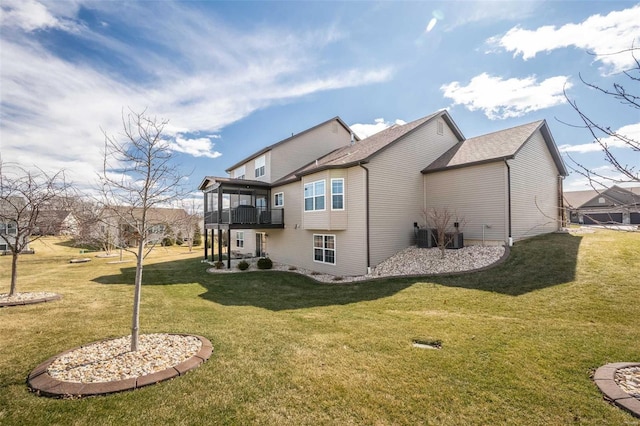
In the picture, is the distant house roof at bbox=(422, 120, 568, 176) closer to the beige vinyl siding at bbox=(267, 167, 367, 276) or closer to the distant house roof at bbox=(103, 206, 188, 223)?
the beige vinyl siding at bbox=(267, 167, 367, 276)

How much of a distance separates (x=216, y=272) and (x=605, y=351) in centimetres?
1631

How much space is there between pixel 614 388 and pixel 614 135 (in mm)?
3399

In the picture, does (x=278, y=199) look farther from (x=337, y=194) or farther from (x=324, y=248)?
(x=337, y=194)

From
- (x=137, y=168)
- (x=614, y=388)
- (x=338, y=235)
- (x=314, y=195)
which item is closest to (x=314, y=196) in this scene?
(x=314, y=195)

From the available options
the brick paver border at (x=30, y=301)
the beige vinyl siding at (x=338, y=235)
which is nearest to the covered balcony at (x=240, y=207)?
the beige vinyl siding at (x=338, y=235)

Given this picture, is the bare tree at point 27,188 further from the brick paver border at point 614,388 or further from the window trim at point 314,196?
the brick paver border at point 614,388

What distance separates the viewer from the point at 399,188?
15.4 meters

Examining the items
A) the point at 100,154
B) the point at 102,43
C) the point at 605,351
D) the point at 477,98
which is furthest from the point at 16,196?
the point at 477,98

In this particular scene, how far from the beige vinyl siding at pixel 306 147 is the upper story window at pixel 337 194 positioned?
25.5ft

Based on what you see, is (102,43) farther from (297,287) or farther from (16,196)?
(297,287)

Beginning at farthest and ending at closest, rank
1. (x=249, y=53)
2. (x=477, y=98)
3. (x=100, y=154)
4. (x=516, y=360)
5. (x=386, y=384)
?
(x=477, y=98)
(x=249, y=53)
(x=100, y=154)
(x=516, y=360)
(x=386, y=384)

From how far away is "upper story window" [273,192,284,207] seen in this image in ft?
66.2

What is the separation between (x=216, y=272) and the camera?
17.0 metres

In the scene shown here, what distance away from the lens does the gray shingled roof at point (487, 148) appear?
1421cm
